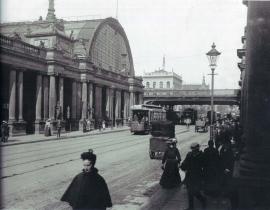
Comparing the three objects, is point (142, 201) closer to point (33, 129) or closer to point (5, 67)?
point (5, 67)

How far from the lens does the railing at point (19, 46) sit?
33594 mm

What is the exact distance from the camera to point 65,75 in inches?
1783

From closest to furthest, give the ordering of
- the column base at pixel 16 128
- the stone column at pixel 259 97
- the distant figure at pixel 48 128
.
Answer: the stone column at pixel 259 97
the column base at pixel 16 128
the distant figure at pixel 48 128

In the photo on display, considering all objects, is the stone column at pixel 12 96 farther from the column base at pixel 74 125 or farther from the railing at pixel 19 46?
the column base at pixel 74 125

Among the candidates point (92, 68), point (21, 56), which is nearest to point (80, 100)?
point (92, 68)

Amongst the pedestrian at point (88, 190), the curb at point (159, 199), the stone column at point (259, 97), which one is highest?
the stone column at point (259, 97)

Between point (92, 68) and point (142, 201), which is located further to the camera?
point (92, 68)

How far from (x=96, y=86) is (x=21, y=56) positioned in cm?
2062

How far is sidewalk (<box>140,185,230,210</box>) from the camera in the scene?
9.78 m

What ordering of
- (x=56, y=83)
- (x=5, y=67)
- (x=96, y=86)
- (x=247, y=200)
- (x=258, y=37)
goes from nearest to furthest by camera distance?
1. (x=247, y=200)
2. (x=258, y=37)
3. (x=5, y=67)
4. (x=56, y=83)
5. (x=96, y=86)

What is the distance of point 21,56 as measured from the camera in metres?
36.0

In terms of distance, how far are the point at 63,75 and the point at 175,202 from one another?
35416 millimetres

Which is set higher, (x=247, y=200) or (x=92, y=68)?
(x=92, y=68)

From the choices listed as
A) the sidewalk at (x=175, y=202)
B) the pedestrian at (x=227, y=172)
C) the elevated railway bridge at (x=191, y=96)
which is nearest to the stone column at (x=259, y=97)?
the pedestrian at (x=227, y=172)
